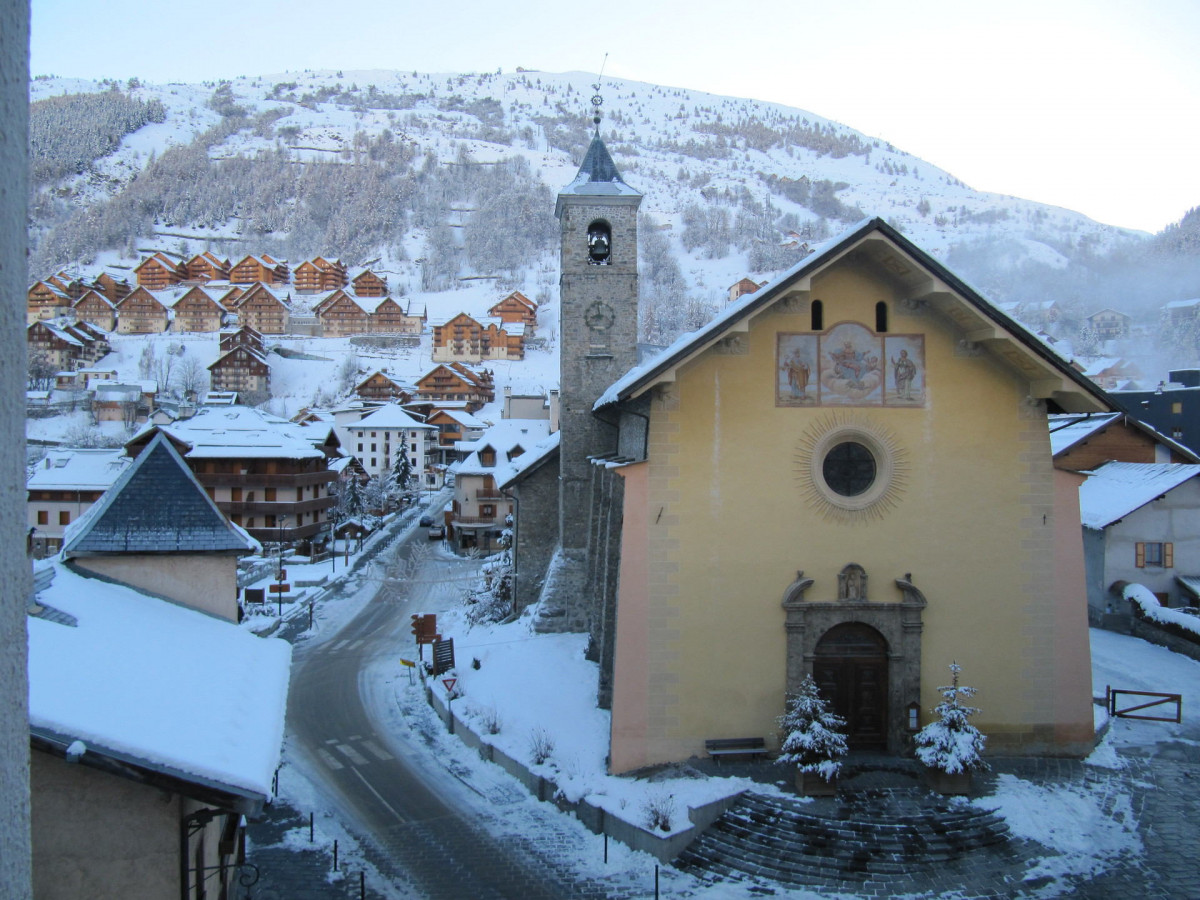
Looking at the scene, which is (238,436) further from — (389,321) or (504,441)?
(389,321)

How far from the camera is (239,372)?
317 feet

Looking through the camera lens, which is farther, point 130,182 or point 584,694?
point 130,182

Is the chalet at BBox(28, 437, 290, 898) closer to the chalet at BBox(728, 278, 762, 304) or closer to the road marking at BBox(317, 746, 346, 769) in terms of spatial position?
the road marking at BBox(317, 746, 346, 769)

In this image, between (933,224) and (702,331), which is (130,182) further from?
(702,331)

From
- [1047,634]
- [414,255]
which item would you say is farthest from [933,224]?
[1047,634]

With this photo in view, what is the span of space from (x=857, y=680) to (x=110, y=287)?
132756 mm

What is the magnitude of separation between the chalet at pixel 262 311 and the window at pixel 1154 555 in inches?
4425

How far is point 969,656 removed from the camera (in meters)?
15.4

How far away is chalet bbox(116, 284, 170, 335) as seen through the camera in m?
112

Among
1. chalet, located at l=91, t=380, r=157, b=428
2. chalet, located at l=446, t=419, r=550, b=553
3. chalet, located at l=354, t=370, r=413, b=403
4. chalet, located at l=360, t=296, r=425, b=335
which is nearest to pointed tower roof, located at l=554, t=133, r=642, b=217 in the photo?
chalet, located at l=446, t=419, r=550, b=553

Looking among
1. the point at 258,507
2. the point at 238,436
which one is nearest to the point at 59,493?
the point at 238,436

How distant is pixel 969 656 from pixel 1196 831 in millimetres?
4096

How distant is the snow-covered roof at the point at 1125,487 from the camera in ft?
87.5

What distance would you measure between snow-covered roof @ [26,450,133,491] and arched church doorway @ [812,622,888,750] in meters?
45.0
